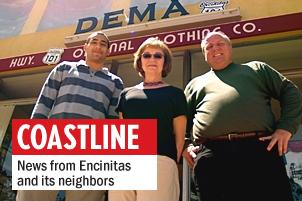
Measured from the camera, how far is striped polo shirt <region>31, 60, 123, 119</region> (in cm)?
269

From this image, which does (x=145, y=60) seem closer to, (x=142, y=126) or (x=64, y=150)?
(x=142, y=126)

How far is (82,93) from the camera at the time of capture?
8.95 ft

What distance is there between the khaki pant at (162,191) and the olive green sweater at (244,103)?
0.33 m

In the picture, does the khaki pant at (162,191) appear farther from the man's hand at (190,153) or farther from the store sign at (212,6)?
the store sign at (212,6)

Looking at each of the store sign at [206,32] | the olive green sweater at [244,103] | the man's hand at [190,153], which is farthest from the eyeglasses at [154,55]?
the store sign at [206,32]

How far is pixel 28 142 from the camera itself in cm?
281

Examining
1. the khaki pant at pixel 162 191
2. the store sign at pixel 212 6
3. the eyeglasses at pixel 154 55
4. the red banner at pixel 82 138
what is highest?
the store sign at pixel 212 6

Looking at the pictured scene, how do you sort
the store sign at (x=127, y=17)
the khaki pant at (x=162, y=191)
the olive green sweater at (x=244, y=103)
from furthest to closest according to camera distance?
1. the store sign at (x=127, y=17)
2. the olive green sweater at (x=244, y=103)
3. the khaki pant at (x=162, y=191)

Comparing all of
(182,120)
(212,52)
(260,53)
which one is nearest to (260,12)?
(260,53)

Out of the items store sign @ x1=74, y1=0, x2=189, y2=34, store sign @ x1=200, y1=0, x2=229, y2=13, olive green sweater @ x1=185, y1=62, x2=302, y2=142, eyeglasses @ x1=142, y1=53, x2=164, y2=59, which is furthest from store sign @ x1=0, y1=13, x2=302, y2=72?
eyeglasses @ x1=142, y1=53, x2=164, y2=59

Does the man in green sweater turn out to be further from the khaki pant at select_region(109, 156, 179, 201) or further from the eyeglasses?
the eyeglasses

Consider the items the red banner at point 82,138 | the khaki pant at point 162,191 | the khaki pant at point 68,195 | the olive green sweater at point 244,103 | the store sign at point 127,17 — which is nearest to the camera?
the khaki pant at point 162,191

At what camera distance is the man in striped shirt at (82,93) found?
2.66 m

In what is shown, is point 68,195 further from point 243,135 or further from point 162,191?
point 243,135
